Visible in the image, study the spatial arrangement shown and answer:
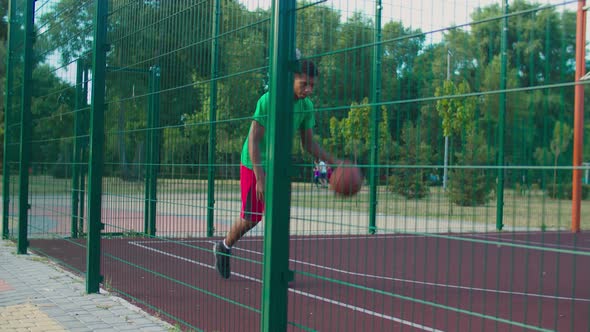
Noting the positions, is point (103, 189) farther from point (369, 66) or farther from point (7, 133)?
point (7, 133)

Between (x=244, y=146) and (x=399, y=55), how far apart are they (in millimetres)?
1852

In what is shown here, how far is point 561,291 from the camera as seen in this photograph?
7.59 metres

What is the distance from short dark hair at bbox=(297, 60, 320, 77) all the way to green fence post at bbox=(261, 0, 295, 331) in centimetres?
7

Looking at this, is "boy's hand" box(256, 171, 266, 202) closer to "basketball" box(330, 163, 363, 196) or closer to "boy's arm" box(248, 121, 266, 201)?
"boy's arm" box(248, 121, 266, 201)

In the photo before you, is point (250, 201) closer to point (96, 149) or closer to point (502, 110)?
point (502, 110)

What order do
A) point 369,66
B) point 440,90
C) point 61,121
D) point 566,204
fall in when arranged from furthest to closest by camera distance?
point 61,121 < point 369,66 < point 440,90 < point 566,204

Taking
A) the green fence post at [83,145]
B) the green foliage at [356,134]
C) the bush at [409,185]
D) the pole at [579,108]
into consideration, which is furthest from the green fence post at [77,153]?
the pole at [579,108]

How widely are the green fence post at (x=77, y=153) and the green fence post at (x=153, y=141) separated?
227 cm

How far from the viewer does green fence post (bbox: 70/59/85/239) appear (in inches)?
325

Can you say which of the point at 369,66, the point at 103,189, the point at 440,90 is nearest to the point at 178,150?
the point at 103,189

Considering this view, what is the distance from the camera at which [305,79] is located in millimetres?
3959

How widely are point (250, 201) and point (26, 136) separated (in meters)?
6.17

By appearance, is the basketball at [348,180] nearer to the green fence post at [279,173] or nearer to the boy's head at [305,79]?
the green fence post at [279,173]

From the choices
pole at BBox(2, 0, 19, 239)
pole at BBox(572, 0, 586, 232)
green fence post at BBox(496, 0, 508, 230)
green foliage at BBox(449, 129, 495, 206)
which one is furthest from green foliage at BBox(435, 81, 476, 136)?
pole at BBox(2, 0, 19, 239)
